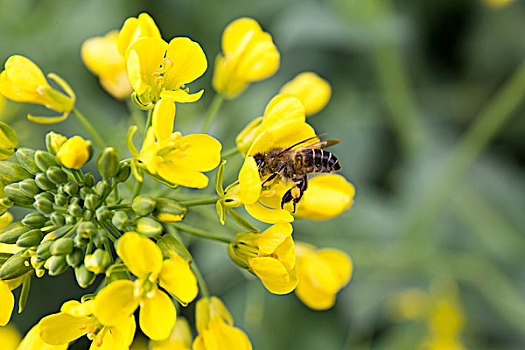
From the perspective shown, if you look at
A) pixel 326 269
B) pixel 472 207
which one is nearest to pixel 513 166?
pixel 472 207

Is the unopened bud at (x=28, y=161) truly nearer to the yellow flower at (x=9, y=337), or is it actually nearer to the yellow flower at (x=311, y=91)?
the yellow flower at (x=311, y=91)

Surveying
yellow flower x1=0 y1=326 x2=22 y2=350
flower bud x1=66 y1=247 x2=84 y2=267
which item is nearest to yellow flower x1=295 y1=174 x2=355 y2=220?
flower bud x1=66 y1=247 x2=84 y2=267

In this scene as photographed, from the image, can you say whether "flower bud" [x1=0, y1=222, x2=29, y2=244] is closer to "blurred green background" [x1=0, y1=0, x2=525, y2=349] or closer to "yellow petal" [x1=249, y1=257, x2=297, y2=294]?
"yellow petal" [x1=249, y1=257, x2=297, y2=294]

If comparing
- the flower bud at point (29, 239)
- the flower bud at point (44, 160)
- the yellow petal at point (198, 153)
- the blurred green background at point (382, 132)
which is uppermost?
the yellow petal at point (198, 153)

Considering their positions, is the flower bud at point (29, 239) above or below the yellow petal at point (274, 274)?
below

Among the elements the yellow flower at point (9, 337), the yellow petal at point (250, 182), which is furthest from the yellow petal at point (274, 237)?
the yellow flower at point (9, 337)

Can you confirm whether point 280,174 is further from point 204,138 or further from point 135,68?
point 135,68

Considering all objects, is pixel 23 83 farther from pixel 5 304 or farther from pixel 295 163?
pixel 295 163
